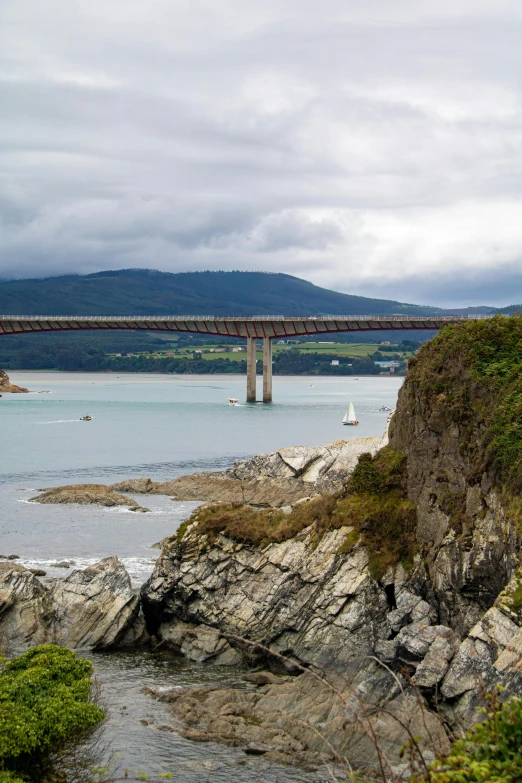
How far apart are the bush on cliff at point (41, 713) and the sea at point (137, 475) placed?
4.53 ft

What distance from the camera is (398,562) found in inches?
958

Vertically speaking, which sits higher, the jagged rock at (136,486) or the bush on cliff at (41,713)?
the bush on cliff at (41,713)

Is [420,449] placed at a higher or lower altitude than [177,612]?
higher

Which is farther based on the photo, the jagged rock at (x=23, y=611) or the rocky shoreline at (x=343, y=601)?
the jagged rock at (x=23, y=611)

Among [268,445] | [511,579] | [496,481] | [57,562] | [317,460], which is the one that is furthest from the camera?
[268,445]

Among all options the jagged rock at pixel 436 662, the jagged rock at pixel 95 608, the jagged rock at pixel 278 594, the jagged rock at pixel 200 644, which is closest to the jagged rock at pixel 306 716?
the jagged rock at pixel 436 662

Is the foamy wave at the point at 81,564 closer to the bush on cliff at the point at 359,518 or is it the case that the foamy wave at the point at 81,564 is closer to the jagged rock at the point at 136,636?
the jagged rock at the point at 136,636

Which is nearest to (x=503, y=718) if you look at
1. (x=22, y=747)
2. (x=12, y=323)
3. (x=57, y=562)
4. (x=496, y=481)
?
(x=22, y=747)

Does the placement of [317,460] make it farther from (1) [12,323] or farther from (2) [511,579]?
(1) [12,323]

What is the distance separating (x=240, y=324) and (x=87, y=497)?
257 feet

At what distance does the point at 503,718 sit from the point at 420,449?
17.5 m

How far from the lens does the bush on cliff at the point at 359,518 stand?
2484cm

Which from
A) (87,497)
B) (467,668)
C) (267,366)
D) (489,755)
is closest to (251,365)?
(267,366)

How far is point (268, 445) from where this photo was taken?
81.9 metres
